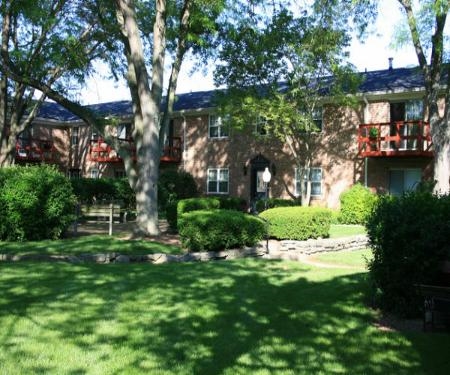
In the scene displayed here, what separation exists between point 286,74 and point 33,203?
13.2 metres

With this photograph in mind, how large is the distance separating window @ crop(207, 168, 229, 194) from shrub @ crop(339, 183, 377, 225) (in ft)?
27.2

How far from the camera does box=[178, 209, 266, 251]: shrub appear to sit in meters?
11.8

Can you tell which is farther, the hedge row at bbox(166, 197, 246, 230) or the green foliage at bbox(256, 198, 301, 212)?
the green foliage at bbox(256, 198, 301, 212)

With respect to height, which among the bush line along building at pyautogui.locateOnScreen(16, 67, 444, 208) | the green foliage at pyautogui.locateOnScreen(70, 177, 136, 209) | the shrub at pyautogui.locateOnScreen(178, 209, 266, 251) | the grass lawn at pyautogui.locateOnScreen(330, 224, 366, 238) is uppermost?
the bush line along building at pyautogui.locateOnScreen(16, 67, 444, 208)

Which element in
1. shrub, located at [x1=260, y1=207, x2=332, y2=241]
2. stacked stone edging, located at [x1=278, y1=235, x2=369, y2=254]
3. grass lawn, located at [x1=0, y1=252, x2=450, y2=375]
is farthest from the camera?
shrub, located at [x1=260, y1=207, x2=332, y2=241]

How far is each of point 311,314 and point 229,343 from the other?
1555mm

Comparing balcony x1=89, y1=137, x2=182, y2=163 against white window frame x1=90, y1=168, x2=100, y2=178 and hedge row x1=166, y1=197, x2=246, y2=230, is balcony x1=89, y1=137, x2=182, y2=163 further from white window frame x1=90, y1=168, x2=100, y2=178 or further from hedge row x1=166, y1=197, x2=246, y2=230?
hedge row x1=166, y1=197, x2=246, y2=230

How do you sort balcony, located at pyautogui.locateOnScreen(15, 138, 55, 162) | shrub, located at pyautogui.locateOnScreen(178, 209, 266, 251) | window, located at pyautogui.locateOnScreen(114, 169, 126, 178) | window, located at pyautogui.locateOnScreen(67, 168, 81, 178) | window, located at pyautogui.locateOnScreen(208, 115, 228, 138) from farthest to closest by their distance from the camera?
window, located at pyautogui.locateOnScreen(67, 168, 81, 178)
balcony, located at pyautogui.locateOnScreen(15, 138, 55, 162)
window, located at pyautogui.locateOnScreen(114, 169, 126, 178)
window, located at pyautogui.locateOnScreen(208, 115, 228, 138)
shrub, located at pyautogui.locateOnScreen(178, 209, 266, 251)

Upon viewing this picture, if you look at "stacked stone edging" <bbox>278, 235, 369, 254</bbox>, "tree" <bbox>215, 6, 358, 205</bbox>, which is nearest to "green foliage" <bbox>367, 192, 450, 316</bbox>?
"stacked stone edging" <bbox>278, 235, 369, 254</bbox>

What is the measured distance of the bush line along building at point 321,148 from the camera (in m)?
22.1

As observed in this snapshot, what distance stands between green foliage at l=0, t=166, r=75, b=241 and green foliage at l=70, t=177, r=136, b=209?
11481 millimetres

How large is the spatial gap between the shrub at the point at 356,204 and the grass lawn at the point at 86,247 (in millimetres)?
11324

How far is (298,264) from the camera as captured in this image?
1106 centimetres

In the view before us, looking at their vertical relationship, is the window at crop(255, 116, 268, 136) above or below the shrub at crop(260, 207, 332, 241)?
above
